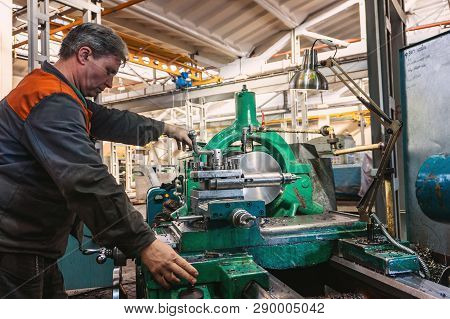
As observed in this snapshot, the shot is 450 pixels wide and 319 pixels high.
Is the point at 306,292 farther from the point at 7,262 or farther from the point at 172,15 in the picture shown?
Answer: the point at 172,15

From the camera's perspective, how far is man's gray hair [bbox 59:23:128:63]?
0.80 m

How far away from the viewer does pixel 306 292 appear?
1.20 m

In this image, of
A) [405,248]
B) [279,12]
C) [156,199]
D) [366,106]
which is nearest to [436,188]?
[405,248]

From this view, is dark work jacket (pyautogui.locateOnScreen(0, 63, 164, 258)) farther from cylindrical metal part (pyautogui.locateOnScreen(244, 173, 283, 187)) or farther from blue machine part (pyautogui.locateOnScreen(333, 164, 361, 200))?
blue machine part (pyautogui.locateOnScreen(333, 164, 361, 200))

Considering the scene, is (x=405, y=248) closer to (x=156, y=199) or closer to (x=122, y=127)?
(x=122, y=127)

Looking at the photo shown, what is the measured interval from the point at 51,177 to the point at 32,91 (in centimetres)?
19

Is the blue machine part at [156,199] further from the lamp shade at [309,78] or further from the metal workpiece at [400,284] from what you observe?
the metal workpiece at [400,284]

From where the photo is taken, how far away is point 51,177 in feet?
2.26

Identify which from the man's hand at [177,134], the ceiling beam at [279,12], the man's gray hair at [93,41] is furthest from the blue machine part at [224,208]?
the ceiling beam at [279,12]

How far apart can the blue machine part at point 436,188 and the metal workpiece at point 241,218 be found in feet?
1.43

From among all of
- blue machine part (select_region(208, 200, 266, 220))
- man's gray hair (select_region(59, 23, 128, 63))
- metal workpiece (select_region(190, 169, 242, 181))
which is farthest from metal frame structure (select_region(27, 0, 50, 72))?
blue machine part (select_region(208, 200, 266, 220))

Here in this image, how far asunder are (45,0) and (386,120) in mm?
1347
